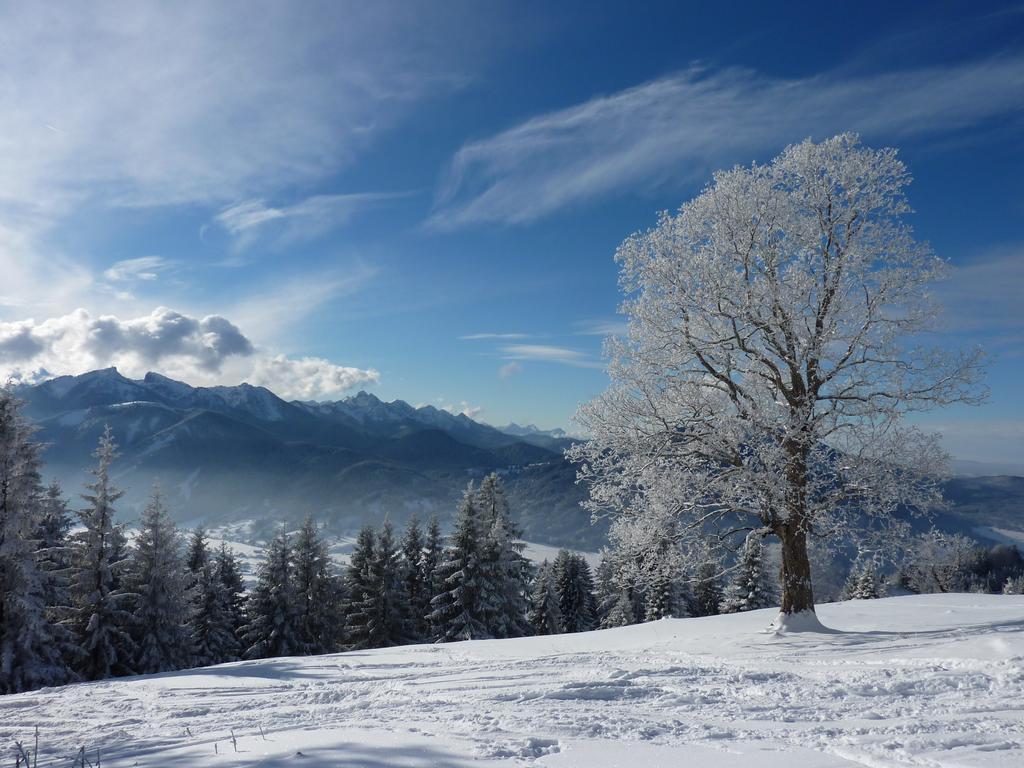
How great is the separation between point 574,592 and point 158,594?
3471 cm

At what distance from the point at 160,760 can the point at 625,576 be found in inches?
402

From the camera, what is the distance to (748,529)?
11.9 meters

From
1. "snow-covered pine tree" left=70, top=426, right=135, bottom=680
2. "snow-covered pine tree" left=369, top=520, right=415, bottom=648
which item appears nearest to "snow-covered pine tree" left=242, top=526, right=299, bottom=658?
"snow-covered pine tree" left=369, top=520, right=415, bottom=648

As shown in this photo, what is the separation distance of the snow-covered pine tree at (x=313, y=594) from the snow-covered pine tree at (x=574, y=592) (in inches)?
847

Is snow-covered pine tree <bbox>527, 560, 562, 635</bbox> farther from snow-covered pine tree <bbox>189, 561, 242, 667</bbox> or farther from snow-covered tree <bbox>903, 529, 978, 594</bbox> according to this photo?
snow-covered tree <bbox>903, 529, 978, 594</bbox>

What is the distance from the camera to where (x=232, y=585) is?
→ 1583 inches

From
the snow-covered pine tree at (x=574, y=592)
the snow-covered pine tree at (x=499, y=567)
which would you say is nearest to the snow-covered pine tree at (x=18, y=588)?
the snow-covered pine tree at (x=499, y=567)

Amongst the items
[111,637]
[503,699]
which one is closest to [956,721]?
[503,699]

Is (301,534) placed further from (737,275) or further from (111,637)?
(737,275)

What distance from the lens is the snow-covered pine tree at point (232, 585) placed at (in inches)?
1510

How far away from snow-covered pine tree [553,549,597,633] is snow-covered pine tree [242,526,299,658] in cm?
2420

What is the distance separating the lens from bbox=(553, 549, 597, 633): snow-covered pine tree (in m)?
51.7

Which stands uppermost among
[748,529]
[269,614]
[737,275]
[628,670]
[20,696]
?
[737,275]

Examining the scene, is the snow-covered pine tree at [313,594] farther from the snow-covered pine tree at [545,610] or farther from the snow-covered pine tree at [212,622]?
the snow-covered pine tree at [545,610]
